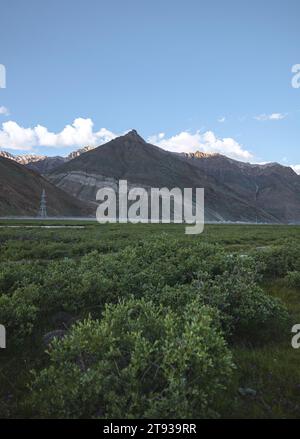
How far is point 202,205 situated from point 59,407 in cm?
18203

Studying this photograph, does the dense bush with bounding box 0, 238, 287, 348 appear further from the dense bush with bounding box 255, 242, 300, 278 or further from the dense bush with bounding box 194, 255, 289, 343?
the dense bush with bounding box 255, 242, 300, 278

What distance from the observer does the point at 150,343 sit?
5.27 meters

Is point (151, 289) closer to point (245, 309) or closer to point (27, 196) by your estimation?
point (245, 309)

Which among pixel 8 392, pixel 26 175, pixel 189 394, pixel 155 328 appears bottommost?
pixel 8 392

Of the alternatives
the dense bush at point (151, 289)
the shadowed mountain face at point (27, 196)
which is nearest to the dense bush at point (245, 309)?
the dense bush at point (151, 289)

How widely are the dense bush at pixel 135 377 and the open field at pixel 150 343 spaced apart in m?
0.02

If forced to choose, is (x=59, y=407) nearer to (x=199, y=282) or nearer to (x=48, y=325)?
(x=48, y=325)

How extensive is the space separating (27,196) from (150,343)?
12321 cm

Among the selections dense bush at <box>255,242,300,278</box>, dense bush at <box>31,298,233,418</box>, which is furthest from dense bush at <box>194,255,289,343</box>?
dense bush at <box>255,242,300,278</box>

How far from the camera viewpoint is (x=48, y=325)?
8383mm

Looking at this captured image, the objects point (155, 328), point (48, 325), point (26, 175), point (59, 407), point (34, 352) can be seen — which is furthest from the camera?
point (26, 175)

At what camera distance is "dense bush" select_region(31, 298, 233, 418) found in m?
4.62

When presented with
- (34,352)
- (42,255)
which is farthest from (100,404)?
(42,255)

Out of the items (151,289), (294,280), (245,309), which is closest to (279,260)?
(294,280)
